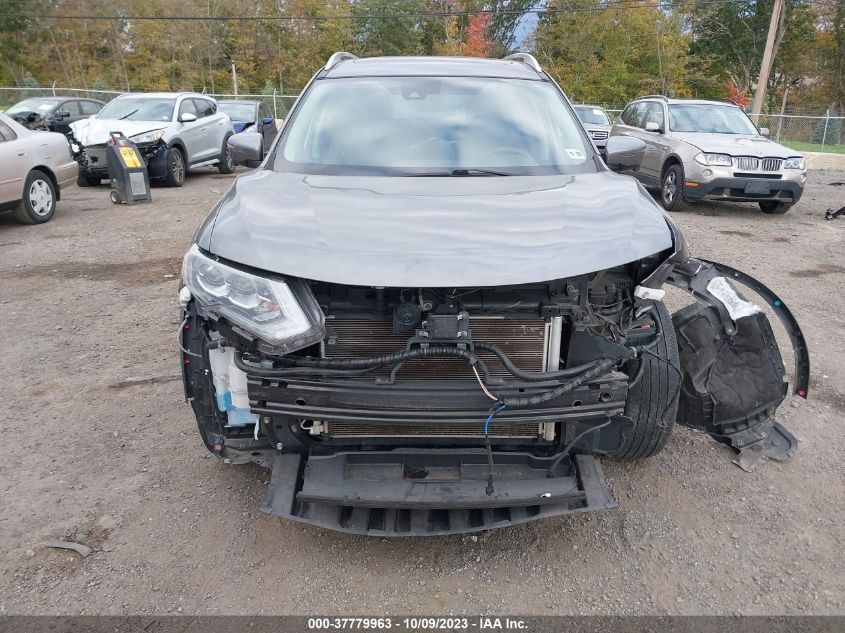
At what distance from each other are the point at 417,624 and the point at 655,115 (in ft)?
34.4

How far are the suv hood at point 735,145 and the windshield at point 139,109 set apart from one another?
9.09 meters

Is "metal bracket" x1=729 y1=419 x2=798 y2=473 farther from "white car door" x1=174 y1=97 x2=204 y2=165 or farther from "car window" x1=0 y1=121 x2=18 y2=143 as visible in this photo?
"white car door" x1=174 y1=97 x2=204 y2=165

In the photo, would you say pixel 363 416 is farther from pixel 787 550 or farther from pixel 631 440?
pixel 787 550

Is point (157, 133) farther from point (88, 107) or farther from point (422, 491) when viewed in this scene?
point (422, 491)

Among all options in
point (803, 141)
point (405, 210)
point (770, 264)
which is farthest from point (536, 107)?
point (803, 141)

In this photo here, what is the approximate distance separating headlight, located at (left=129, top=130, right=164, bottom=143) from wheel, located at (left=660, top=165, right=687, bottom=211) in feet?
28.7

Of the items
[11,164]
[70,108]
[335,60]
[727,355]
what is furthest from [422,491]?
[70,108]

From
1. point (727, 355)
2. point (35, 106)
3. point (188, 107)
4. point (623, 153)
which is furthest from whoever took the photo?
point (35, 106)

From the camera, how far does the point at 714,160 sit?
9156 millimetres

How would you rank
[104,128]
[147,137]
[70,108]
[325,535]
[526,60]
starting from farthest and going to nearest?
[70,108], [147,137], [104,128], [526,60], [325,535]

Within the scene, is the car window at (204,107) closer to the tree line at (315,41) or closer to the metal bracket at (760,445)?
the metal bracket at (760,445)

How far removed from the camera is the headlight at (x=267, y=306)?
2154mm

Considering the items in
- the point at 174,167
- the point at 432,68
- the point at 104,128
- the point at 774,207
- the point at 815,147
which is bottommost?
the point at 815,147

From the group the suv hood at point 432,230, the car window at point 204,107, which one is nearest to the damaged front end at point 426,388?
the suv hood at point 432,230
